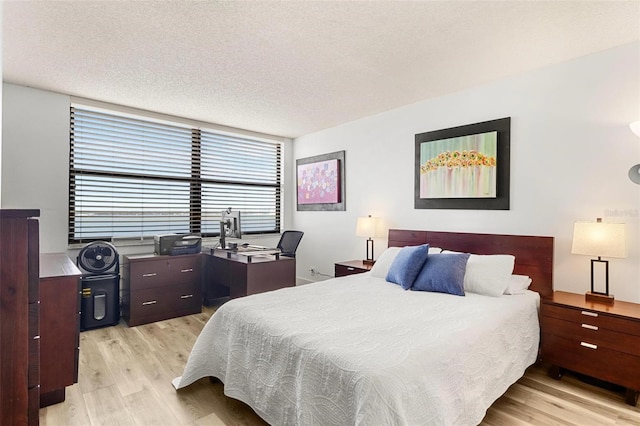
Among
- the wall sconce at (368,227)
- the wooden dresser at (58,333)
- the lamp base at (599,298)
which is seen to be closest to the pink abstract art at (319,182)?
the wall sconce at (368,227)

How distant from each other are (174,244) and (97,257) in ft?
2.55

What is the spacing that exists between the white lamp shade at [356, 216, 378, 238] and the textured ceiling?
1.40 m

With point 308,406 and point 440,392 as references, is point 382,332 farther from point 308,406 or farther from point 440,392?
point 308,406

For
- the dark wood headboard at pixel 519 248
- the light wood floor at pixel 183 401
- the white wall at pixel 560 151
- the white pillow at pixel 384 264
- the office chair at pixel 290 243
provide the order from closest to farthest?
the light wood floor at pixel 183 401
the white wall at pixel 560 151
the dark wood headboard at pixel 519 248
the white pillow at pixel 384 264
the office chair at pixel 290 243

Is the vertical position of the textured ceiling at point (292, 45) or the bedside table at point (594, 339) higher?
the textured ceiling at point (292, 45)

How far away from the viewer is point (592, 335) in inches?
91.1

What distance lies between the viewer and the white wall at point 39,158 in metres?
3.37

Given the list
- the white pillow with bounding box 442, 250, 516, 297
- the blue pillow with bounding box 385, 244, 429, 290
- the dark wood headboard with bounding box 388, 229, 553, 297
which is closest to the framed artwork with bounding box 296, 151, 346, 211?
the dark wood headboard with bounding box 388, 229, 553, 297

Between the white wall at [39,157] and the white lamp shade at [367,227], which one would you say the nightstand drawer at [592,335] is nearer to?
the white lamp shade at [367,227]

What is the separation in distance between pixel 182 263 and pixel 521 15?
3947 mm

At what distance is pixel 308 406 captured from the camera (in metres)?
1.60

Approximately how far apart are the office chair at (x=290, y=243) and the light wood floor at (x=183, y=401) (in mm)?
1872

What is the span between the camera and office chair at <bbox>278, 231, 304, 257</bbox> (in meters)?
4.41

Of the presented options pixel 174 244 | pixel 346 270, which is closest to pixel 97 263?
pixel 174 244
